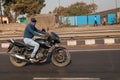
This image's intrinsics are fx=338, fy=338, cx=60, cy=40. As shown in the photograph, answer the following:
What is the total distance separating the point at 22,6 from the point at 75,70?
52.1 m

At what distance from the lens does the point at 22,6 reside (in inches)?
2386

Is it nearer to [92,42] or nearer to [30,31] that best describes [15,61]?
[30,31]

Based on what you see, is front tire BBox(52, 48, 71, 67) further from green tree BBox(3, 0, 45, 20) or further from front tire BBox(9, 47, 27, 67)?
green tree BBox(3, 0, 45, 20)

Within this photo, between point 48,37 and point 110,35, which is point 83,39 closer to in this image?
point 110,35

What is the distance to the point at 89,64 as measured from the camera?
33.9 feet

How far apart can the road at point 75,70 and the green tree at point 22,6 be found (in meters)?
48.9

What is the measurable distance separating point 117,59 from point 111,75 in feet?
8.66

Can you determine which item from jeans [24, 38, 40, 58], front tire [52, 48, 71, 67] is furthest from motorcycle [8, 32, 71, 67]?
jeans [24, 38, 40, 58]

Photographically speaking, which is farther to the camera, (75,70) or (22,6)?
(22,6)

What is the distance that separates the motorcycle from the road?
0.22 metres

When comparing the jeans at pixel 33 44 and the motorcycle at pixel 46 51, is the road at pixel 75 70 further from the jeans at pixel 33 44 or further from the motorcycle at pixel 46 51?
the jeans at pixel 33 44

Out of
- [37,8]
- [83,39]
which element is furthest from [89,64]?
[37,8]

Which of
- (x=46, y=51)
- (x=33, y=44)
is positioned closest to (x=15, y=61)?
(x=33, y=44)

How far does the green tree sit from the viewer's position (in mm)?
60069
